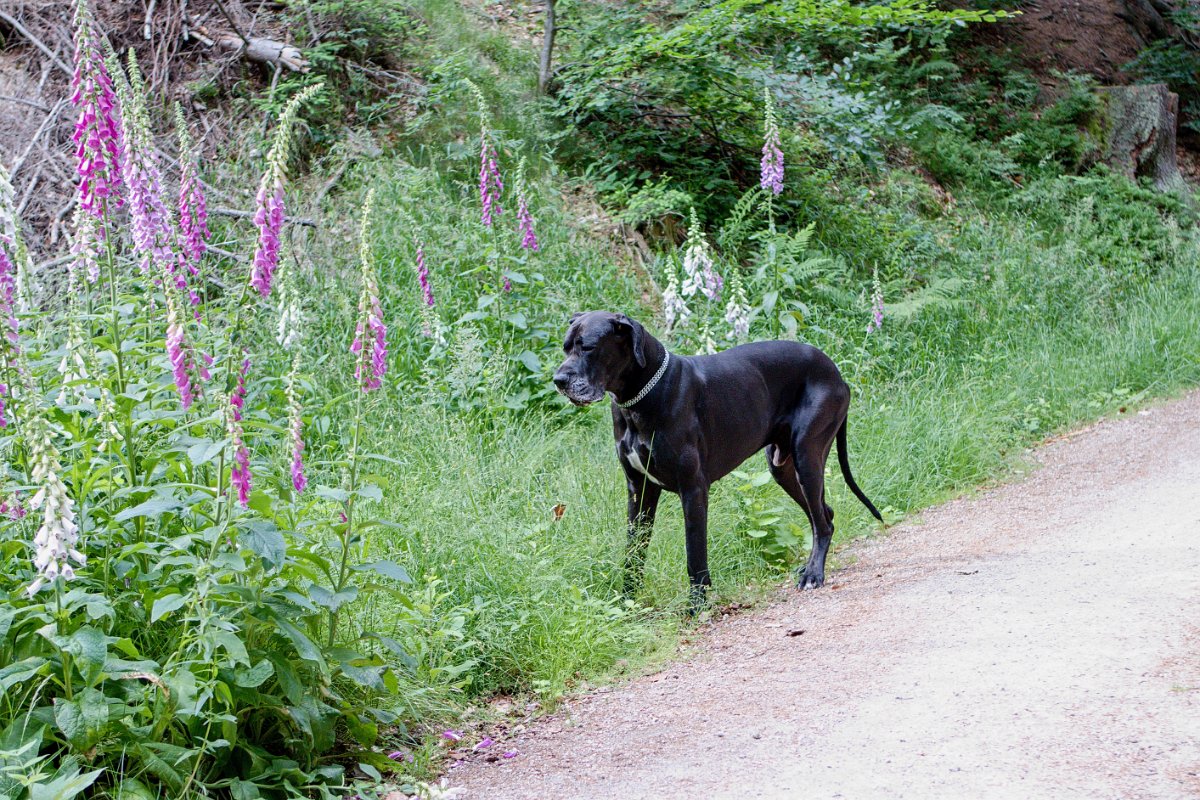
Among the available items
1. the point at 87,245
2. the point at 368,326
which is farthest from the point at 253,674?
the point at 87,245

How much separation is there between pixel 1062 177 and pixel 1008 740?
11664mm

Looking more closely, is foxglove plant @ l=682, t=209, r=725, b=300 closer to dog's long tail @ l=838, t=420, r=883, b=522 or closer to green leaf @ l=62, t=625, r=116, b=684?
dog's long tail @ l=838, t=420, r=883, b=522

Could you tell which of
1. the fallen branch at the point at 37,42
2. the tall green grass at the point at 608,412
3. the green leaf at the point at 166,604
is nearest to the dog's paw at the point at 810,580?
the tall green grass at the point at 608,412

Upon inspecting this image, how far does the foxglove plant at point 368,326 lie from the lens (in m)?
3.74

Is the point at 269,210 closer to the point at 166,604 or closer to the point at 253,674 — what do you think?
the point at 166,604

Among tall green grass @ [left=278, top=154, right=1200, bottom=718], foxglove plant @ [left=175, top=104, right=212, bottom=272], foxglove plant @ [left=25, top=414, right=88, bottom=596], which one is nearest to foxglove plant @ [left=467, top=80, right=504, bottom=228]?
tall green grass @ [left=278, top=154, right=1200, bottom=718]

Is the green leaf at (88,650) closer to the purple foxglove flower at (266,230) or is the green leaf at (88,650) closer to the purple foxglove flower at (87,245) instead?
the purple foxglove flower at (266,230)

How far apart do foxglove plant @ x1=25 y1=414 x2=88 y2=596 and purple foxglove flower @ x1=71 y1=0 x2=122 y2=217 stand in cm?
113

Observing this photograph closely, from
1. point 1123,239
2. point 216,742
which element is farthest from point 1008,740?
point 1123,239

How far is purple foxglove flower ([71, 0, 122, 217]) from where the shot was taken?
150 inches

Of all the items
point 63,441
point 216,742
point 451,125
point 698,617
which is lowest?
point 698,617

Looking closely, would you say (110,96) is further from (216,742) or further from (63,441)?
(216,742)

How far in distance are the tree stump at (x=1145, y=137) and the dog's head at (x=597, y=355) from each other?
456 inches

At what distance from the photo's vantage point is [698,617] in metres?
5.59
